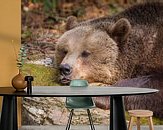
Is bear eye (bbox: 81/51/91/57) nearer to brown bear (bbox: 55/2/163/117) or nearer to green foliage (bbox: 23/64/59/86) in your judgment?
brown bear (bbox: 55/2/163/117)

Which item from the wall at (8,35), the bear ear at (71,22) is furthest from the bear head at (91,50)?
the wall at (8,35)

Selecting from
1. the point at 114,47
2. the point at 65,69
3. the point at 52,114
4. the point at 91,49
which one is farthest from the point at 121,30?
the point at 52,114

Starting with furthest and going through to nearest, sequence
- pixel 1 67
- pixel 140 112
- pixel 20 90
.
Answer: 1. pixel 1 67
2. pixel 140 112
3. pixel 20 90

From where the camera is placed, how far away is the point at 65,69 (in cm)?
535

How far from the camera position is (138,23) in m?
5.39

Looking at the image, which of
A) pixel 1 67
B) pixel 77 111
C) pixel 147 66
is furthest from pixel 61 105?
pixel 147 66

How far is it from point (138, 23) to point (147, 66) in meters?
0.66

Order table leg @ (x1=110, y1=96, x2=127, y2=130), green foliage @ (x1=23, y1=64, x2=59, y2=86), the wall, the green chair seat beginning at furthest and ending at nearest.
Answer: green foliage @ (x1=23, y1=64, x2=59, y2=86) → the wall → the green chair seat → table leg @ (x1=110, y1=96, x2=127, y2=130)

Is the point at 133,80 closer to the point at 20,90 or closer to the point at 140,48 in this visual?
the point at 140,48

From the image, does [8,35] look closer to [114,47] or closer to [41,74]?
[41,74]

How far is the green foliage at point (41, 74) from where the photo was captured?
5.34 meters

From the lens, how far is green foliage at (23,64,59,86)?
534 centimetres

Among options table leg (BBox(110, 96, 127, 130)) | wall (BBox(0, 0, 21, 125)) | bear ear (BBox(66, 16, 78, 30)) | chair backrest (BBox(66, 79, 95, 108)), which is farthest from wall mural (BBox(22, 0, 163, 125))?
table leg (BBox(110, 96, 127, 130))

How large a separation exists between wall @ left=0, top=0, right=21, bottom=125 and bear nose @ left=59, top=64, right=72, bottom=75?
26.8 inches
